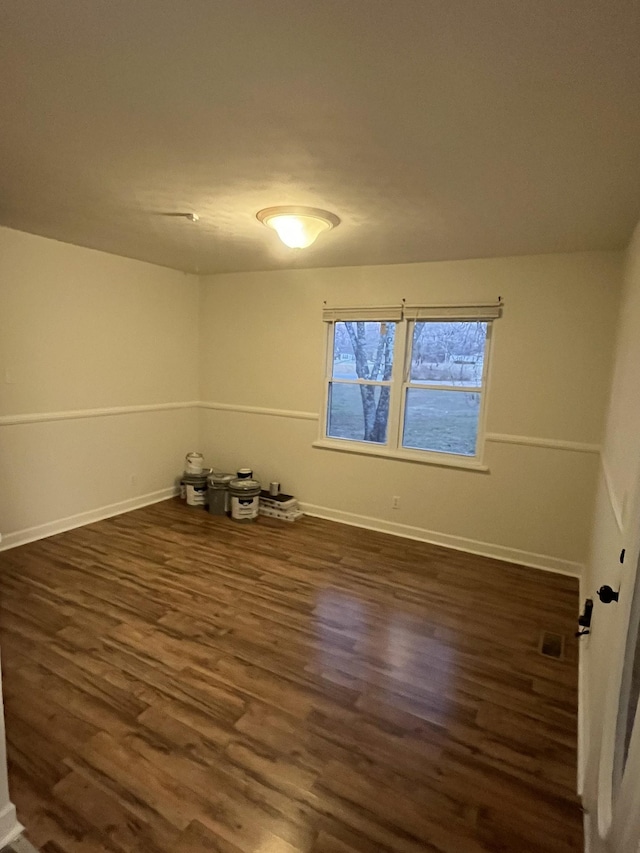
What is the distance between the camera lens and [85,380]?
397 cm

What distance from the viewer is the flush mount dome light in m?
2.55

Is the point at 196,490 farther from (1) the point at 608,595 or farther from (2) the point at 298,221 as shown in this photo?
(1) the point at 608,595

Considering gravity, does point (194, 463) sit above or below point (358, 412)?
below

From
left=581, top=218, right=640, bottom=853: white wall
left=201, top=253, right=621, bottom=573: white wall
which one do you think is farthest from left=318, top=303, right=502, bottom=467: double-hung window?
left=581, top=218, right=640, bottom=853: white wall

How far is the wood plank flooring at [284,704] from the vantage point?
5.12 ft

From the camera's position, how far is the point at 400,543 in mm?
3969

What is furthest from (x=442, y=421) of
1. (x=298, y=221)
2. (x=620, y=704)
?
(x=620, y=704)

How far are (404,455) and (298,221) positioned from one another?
7.25ft

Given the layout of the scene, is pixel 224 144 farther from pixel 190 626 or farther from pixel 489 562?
pixel 489 562

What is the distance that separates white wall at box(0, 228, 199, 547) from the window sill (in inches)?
67.5

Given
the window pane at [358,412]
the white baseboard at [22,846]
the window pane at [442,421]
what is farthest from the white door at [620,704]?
the window pane at [358,412]

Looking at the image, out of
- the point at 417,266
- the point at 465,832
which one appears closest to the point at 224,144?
the point at 417,266

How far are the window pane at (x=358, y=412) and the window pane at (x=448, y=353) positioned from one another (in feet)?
1.28

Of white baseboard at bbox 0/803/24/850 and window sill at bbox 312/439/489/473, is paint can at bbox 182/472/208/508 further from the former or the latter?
white baseboard at bbox 0/803/24/850
